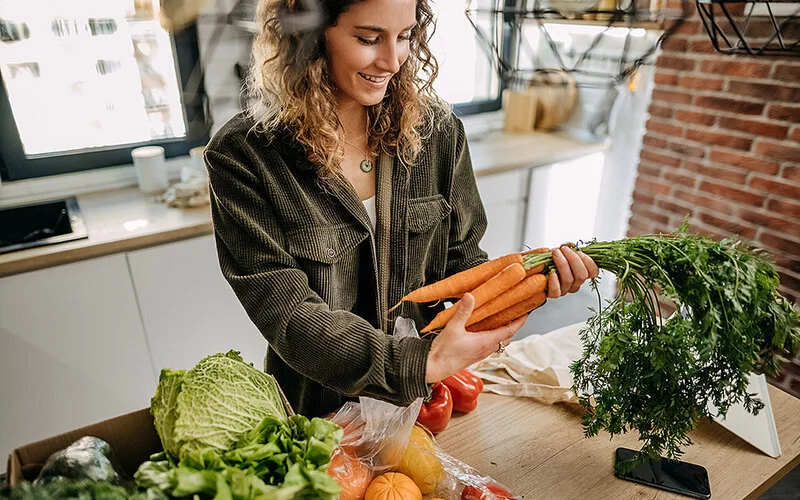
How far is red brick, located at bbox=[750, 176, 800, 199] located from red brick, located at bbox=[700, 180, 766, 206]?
0.11ft

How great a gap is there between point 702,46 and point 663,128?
362 mm

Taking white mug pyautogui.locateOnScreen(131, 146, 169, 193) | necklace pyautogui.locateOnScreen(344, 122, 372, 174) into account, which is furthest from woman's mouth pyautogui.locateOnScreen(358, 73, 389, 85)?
white mug pyautogui.locateOnScreen(131, 146, 169, 193)

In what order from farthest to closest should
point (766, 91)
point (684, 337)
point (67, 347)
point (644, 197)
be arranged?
1. point (644, 197)
2. point (766, 91)
3. point (67, 347)
4. point (684, 337)

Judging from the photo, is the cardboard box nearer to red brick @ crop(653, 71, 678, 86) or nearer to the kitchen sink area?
the kitchen sink area

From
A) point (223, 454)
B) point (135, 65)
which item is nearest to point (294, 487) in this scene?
point (223, 454)

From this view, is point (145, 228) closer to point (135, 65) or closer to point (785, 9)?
point (135, 65)

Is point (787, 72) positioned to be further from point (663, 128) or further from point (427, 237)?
point (427, 237)

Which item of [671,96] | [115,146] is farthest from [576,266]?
[115,146]

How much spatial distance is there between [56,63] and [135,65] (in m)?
0.28

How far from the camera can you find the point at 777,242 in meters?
2.01

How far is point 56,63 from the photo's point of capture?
2062 millimetres

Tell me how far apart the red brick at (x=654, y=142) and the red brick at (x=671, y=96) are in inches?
6.3

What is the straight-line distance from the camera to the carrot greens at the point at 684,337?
33.6 inches

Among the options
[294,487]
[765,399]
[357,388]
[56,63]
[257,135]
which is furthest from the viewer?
[56,63]
